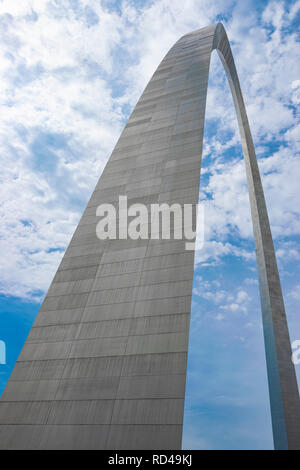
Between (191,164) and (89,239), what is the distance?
579cm

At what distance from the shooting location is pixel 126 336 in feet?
35.1

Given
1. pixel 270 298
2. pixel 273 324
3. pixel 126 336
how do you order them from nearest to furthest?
pixel 126 336, pixel 273 324, pixel 270 298

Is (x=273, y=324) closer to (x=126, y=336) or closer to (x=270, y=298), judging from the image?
(x=270, y=298)

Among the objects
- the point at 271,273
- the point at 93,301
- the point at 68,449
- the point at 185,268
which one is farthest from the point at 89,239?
the point at 271,273

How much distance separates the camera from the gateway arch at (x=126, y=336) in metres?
9.06

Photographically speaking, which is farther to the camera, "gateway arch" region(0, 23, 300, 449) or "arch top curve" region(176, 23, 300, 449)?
"arch top curve" region(176, 23, 300, 449)

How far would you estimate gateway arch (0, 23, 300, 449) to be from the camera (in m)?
9.06

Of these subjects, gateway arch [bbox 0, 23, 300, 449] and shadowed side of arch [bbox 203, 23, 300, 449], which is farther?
shadowed side of arch [bbox 203, 23, 300, 449]

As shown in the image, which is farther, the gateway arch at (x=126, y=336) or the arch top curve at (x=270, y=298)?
the arch top curve at (x=270, y=298)

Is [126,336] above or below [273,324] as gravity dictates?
below

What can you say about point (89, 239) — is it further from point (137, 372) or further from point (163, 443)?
point (163, 443)

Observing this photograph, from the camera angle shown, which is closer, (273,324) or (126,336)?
(126,336)

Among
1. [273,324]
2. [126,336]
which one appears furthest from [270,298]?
[126,336]
